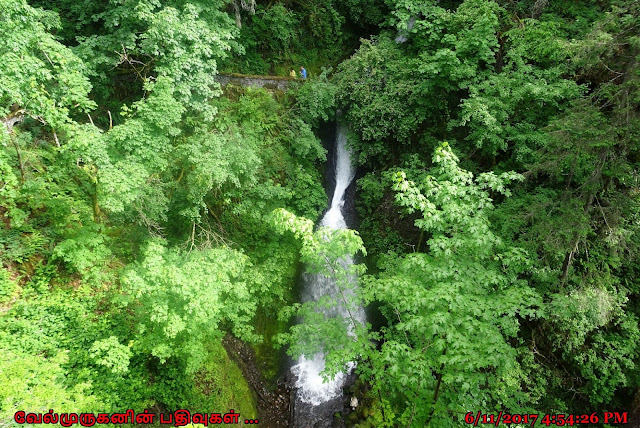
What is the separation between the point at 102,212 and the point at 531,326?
36.7 ft

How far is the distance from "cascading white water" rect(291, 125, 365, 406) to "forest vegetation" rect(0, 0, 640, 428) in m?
0.69

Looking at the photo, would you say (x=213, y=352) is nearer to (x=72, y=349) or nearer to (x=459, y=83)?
(x=72, y=349)

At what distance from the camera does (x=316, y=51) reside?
1484 cm

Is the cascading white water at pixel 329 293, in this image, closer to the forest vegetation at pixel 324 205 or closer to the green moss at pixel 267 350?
the forest vegetation at pixel 324 205

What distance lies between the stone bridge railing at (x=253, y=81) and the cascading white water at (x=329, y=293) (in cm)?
282

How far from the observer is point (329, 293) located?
1113cm

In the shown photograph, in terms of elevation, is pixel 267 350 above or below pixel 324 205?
below

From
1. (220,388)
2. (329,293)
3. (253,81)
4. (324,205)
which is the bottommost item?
(220,388)

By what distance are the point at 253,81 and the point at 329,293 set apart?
826cm

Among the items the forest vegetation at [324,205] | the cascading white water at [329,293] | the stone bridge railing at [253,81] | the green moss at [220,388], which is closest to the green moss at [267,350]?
the forest vegetation at [324,205]

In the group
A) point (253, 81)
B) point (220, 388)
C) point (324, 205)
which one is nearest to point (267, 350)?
point (220, 388)

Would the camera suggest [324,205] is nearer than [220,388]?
No

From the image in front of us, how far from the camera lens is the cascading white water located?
32.9 feet

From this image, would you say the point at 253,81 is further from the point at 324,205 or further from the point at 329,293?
the point at 329,293
